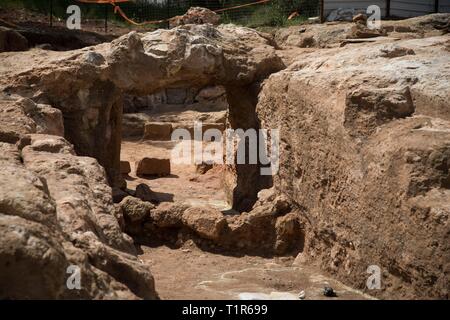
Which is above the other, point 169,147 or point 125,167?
point 169,147

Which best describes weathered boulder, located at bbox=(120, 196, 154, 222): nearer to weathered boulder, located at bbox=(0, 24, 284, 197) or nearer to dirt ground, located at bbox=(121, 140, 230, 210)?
weathered boulder, located at bbox=(0, 24, 284, 197)

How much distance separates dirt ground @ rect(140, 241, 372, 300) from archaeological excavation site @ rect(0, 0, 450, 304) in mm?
27

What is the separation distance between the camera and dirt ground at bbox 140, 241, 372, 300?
5781 millimetres

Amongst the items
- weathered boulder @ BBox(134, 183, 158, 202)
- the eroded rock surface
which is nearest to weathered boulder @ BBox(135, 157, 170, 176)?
weathered boulder @ BBox(134, 183, 158, 202)

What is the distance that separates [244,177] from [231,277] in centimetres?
305

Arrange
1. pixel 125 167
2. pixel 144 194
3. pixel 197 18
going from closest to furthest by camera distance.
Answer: pixel 144 194, pixel 125 167, pixel 197 18

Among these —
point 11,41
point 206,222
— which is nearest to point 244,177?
point 206,222

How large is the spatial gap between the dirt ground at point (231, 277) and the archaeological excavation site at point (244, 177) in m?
0.03

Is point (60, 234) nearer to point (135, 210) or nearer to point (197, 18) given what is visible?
point (135, 210)

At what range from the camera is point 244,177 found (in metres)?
9.45

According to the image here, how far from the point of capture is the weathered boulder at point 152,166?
12.1 meters

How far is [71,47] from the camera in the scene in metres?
15.2
